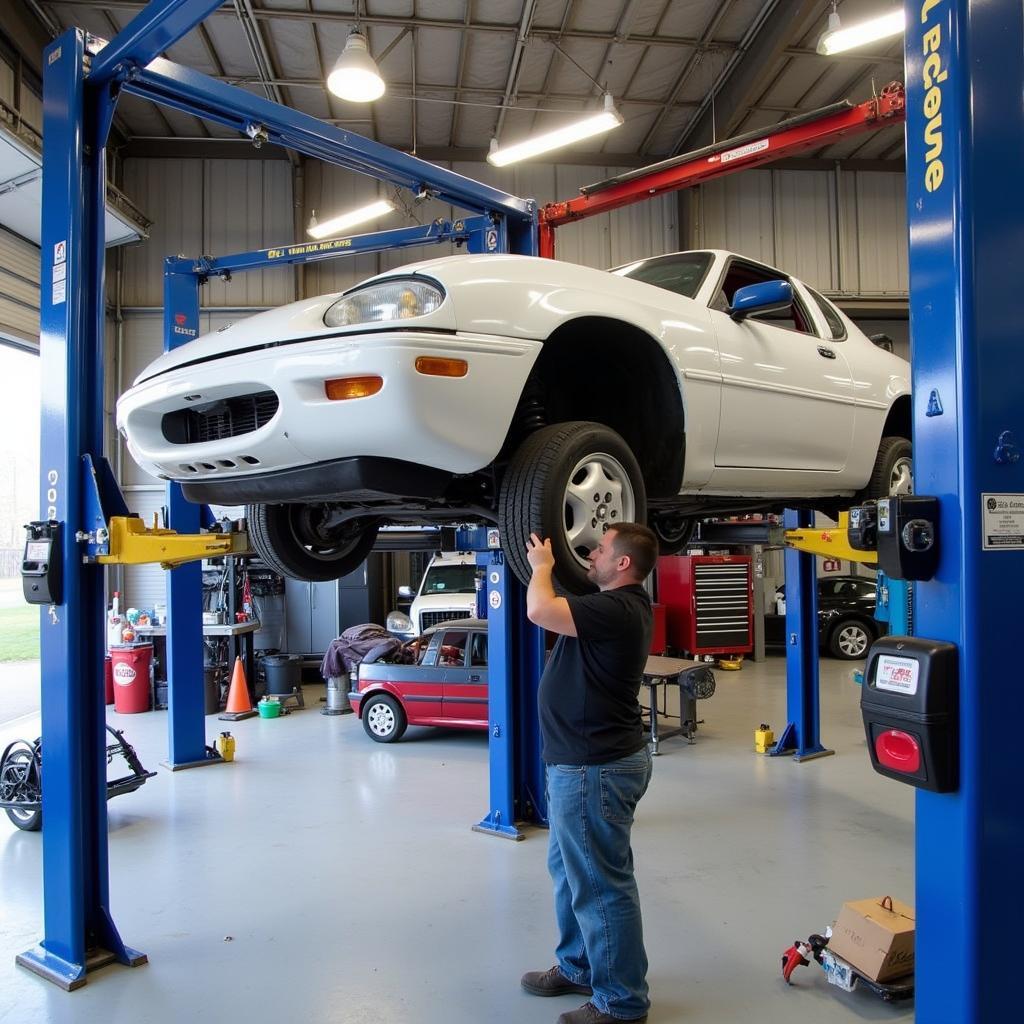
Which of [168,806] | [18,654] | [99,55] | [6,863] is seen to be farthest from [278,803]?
[18,654]

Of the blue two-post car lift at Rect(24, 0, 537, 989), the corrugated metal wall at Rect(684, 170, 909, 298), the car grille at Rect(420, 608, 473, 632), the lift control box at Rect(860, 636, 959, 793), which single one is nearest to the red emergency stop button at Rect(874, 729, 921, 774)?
the lift control box at Rect(860, 636, 959, 793)

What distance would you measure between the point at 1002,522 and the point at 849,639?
1061 cm

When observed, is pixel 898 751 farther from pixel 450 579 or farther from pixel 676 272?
pixel 450 579

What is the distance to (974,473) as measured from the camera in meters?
1.36

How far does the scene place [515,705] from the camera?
4.68m

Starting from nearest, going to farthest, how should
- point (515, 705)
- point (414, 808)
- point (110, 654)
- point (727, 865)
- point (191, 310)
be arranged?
point (727, 865) → point (515, 705) → point (414, 808) → point (191, 310) → point (110, 654)

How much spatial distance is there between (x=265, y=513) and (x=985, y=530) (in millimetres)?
2452

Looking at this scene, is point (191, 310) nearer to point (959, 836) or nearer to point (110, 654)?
point (110, 654)

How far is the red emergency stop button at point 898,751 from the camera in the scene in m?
1.37

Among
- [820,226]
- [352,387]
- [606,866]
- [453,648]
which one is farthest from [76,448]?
[820,226]

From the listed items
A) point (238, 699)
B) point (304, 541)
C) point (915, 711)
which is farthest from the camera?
point (238, 699)

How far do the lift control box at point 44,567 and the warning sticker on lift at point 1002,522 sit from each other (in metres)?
2.89

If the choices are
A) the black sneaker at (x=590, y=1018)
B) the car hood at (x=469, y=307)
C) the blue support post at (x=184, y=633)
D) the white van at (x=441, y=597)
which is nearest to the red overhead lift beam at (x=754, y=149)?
the car hood at (x=469, y=307)

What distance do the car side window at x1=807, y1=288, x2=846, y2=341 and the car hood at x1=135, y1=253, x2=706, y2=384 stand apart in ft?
5.54
